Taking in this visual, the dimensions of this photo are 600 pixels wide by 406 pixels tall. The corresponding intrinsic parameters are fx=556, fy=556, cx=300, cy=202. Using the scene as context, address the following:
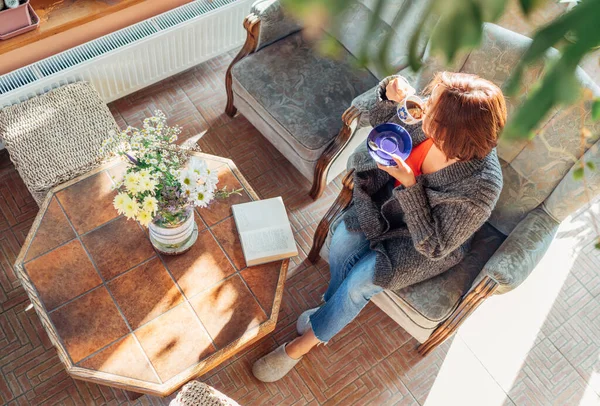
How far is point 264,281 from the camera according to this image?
6.52ft

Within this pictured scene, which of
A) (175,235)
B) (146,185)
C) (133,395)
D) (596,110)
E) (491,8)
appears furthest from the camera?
(133,395)

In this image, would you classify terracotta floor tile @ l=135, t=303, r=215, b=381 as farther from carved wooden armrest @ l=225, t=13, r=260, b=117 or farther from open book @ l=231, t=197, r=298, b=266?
carved wooden armrest @ l=225, t=13, r=260, b=117

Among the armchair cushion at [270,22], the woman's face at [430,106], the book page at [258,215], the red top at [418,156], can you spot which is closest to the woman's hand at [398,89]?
the red top at [418,156]

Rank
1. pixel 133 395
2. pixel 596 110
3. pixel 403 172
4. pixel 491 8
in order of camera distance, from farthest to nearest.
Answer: pixel 133 395 < pixel 403 172 < pixel 596 110 < pixel 491 8

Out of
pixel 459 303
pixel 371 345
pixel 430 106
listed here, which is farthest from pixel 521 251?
pixel 371 345

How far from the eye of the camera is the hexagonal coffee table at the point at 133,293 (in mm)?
1781

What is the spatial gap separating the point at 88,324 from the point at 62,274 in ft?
0.67

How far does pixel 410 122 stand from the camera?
1742 mm

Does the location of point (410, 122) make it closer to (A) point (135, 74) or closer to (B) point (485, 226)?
(B) point (485, 226)

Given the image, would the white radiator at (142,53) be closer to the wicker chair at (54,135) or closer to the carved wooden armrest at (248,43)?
the wicker chair at (54,135)

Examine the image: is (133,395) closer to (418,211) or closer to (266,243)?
(266,243)

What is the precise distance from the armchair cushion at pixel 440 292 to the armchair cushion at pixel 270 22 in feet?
4.06

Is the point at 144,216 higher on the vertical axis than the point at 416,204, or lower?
lower

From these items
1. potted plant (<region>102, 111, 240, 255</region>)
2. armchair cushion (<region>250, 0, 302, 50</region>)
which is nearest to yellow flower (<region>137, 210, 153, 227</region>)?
potted plant (<region>102, 111, 240, 255</region>)
